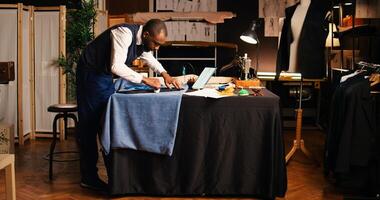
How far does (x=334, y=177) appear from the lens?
13.0 ft

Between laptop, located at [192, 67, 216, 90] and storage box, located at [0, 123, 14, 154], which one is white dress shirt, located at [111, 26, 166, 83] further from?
storage box, located at [0, 123, 14, 154]

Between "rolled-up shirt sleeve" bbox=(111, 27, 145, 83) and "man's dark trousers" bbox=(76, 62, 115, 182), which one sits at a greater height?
"rolled-up shirt sleeve" bbox=(111, 27, 145, 83)

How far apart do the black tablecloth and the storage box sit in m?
1.62

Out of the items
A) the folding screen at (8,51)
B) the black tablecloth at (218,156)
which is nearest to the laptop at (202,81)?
the black tablecloth at (218,156)

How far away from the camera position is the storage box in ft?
14.9

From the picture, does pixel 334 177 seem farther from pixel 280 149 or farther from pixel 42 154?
pixel 42 154

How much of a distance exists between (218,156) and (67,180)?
1.39m

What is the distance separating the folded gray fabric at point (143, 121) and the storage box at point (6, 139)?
5.61 ft

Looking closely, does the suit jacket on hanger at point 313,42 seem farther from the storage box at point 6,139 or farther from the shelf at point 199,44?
the storage box at point 6,139

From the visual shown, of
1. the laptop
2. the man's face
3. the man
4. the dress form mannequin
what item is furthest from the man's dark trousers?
the dress form mannequin

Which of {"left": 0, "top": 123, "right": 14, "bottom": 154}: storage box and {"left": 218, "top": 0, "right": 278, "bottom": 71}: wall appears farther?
{"left": 218, "top": 0, "right": 278, "bottom": 71}: wall

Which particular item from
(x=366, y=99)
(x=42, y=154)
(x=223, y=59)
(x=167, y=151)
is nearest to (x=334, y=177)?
(x=366, y=99)

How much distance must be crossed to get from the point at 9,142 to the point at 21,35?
1372 millimetres

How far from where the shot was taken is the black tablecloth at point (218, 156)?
332cm
